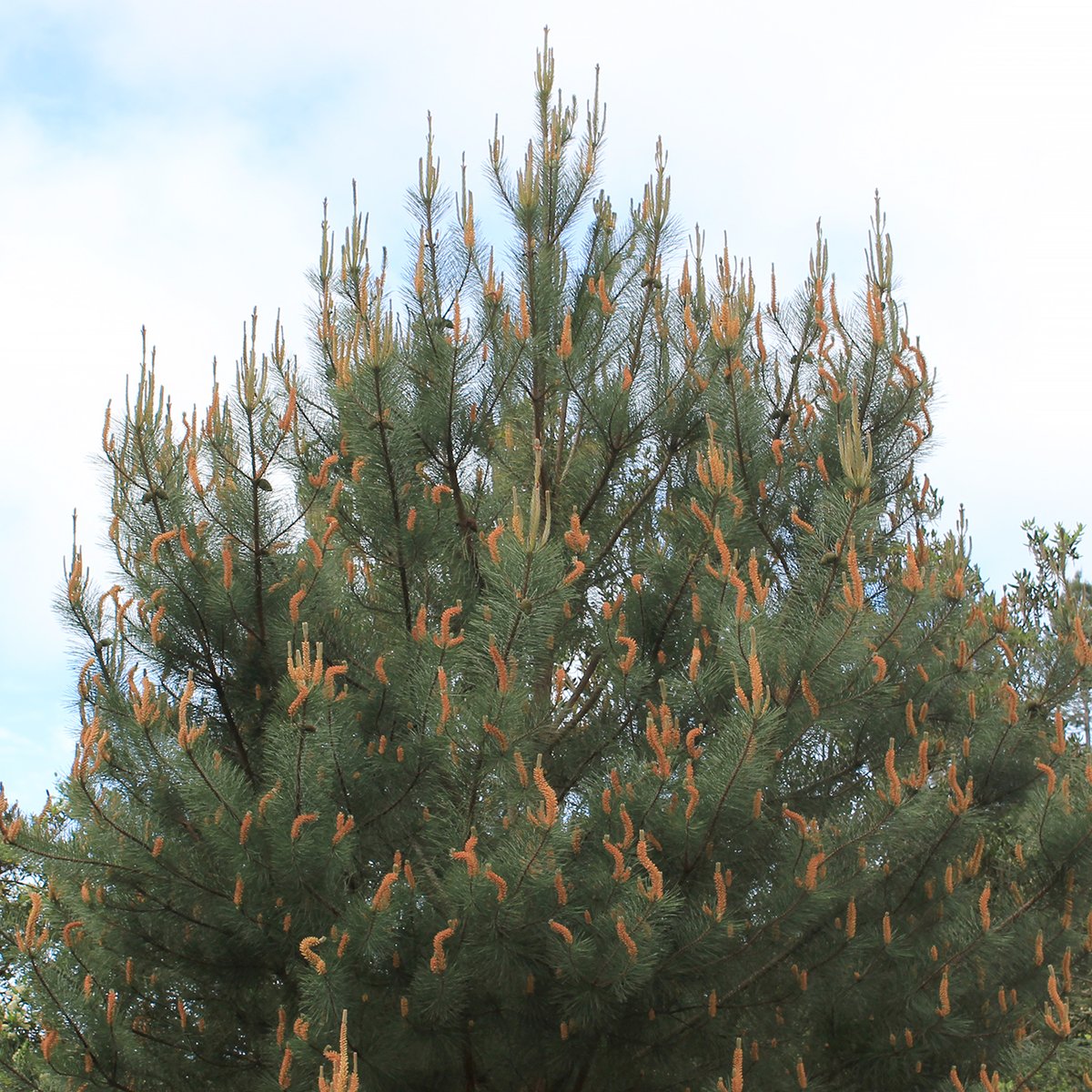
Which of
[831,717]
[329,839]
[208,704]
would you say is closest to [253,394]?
[208,704]

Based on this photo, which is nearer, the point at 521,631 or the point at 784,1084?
the point at 521,631

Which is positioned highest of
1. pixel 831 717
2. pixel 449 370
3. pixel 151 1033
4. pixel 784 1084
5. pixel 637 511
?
pixel 449 370

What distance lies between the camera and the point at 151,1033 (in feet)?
20.3

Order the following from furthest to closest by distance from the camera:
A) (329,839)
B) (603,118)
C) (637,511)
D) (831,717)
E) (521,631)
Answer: (603,118)
(637,511)
(831,717)
(329,839)
(521,631)

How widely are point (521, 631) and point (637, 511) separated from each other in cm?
236

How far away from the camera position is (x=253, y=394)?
19.4 feet

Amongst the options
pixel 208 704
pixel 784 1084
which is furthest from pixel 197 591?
pixel 784 1084

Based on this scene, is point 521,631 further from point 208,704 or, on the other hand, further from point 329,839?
point 208,704

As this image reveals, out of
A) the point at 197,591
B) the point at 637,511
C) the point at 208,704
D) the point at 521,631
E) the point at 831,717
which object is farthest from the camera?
the point at 637,511

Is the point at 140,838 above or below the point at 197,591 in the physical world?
below

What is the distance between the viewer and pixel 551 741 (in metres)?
6.38

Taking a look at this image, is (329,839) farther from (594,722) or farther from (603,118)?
(603,118)

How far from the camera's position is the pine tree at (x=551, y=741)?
5.21 metres

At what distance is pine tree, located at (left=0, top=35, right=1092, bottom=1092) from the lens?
5.21m
